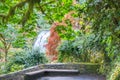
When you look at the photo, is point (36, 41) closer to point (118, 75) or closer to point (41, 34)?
point (41, 34)

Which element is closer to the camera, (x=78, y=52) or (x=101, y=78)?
(x=101, y=78)

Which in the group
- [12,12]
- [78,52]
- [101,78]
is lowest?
[101,78]

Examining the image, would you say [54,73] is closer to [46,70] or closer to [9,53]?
[46,70]

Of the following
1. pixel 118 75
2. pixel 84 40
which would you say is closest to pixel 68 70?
pixel 84 40

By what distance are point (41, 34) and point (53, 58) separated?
12.4 feet

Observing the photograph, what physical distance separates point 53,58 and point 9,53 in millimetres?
→ 2339

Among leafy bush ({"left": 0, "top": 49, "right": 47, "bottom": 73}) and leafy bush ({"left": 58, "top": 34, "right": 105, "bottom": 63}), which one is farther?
leafy bush ({"left": 0, "top": 49, "right": 47, "bottom": 73})

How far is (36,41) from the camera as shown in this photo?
18.5m

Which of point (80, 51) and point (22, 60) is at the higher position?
point (80, 51)

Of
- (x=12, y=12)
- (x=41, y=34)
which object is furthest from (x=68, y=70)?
(x=12, y=12)

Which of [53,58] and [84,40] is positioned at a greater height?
[84,40]

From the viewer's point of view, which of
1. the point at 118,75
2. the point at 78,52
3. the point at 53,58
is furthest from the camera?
the point at 53,58

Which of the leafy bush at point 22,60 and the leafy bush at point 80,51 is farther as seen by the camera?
the leafy bush at point 22,60

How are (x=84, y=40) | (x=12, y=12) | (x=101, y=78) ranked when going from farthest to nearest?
(x=84, y=40), (x=101, y=78), (x=12, y=12)
